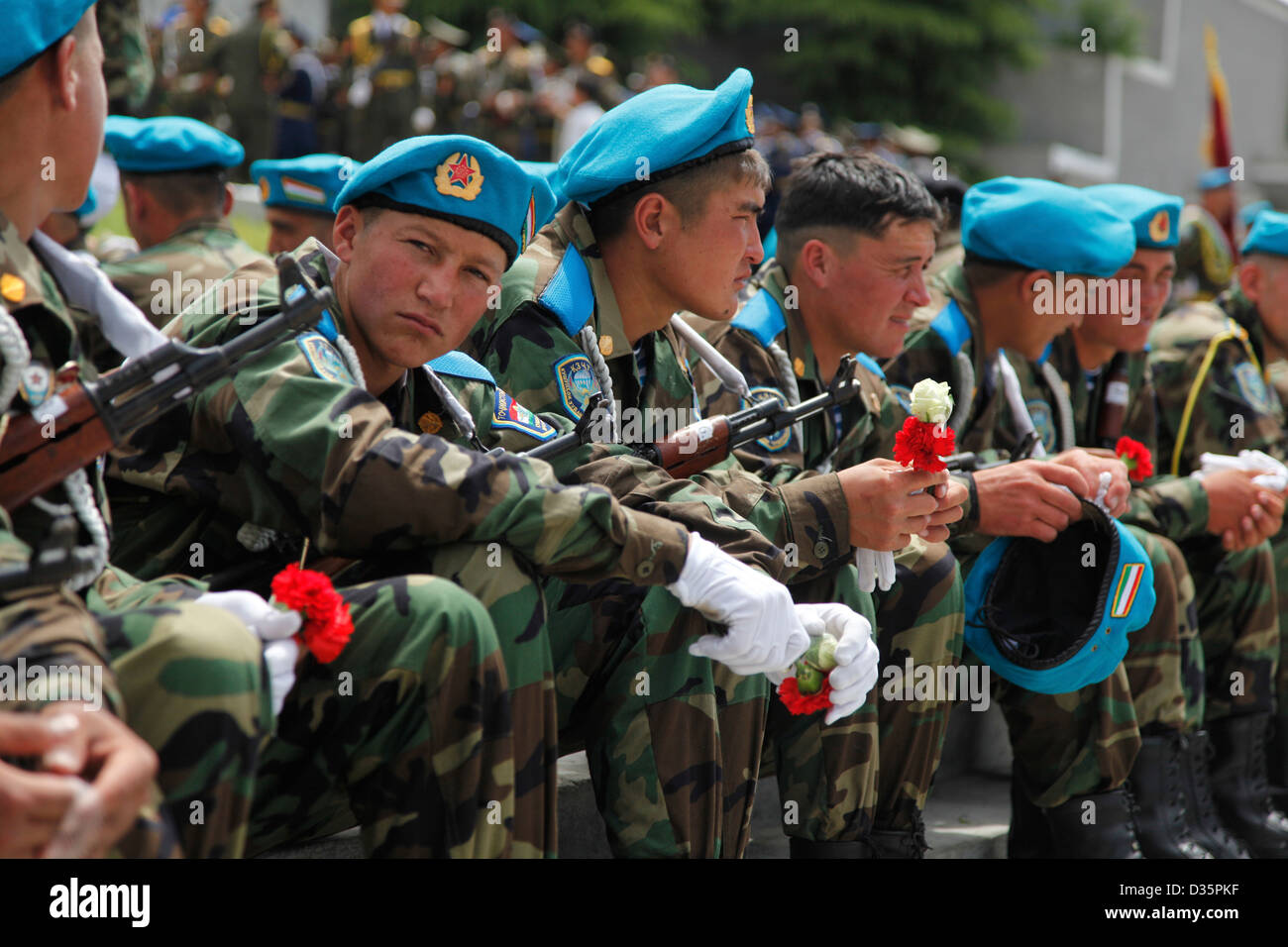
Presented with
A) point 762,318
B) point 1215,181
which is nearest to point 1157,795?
point 762,318

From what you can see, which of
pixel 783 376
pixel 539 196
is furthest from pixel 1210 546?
pixel 539 196

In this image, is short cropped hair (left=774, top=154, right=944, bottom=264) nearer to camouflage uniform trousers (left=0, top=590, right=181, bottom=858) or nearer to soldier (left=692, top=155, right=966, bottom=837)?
soldier (left=692, top=155, right=966, bottom=837)

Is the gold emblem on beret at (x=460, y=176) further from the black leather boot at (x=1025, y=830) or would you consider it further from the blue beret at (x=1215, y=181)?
the blue beret at (x=1215, y=181)

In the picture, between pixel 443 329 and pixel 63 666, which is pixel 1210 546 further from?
pixel 63 666

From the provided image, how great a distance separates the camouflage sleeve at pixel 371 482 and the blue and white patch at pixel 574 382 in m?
0.64

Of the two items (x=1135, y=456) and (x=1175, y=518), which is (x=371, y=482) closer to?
(x=1135, y=456)

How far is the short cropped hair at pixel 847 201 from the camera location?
13.0ft

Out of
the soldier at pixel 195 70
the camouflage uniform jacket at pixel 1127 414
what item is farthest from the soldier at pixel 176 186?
the soldier at pixel 195 70

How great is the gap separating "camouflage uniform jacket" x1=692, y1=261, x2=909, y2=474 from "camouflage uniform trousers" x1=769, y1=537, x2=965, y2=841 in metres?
0.36

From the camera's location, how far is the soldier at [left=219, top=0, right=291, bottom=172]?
14.1 m

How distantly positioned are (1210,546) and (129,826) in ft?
12.6

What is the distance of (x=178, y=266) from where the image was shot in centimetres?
482

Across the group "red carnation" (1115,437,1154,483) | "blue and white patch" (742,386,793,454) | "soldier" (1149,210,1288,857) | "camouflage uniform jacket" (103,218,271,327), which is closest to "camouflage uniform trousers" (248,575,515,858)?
"blue and white patch" (742,386,793,454)

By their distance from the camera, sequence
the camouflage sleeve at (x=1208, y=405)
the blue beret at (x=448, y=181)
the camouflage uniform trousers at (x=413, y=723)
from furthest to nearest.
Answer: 1. the camouflage sleeve at (x=1208, y=405)
2. the blue beret at (x=448, y=181)
3. the camouflage uniform trousers at (x=413, y=723)
